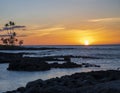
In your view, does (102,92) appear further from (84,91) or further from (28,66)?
(28,66)

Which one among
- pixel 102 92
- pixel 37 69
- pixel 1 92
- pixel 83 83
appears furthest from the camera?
pixel 37 69

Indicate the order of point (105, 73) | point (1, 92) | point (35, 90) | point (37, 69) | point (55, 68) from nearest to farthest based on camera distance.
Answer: point (35, 90) < point (1, 92) < point (105, 73) < point (37, 69) < point (55, 68)

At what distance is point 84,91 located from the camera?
16.5 metres

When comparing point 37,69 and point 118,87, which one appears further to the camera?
point 37,69

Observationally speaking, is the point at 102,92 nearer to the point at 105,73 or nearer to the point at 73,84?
the point at 73,84

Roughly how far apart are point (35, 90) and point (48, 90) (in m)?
0.91

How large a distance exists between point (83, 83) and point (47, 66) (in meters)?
23.3

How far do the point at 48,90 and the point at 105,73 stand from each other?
11.3 meters

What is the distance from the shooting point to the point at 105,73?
1081 inches

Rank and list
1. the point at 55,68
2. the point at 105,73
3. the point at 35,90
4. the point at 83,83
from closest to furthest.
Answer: the point at 35,90
the point at 83,83
the point at 105,73
the point at 55,68

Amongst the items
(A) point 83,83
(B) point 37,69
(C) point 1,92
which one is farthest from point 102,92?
(B) point 37,69

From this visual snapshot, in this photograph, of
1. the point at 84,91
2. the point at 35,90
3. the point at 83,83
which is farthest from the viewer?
the point at 83,83

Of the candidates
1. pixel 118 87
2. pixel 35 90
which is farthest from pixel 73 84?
pixel 118 87

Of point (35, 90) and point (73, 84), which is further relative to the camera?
point (73, 84)
